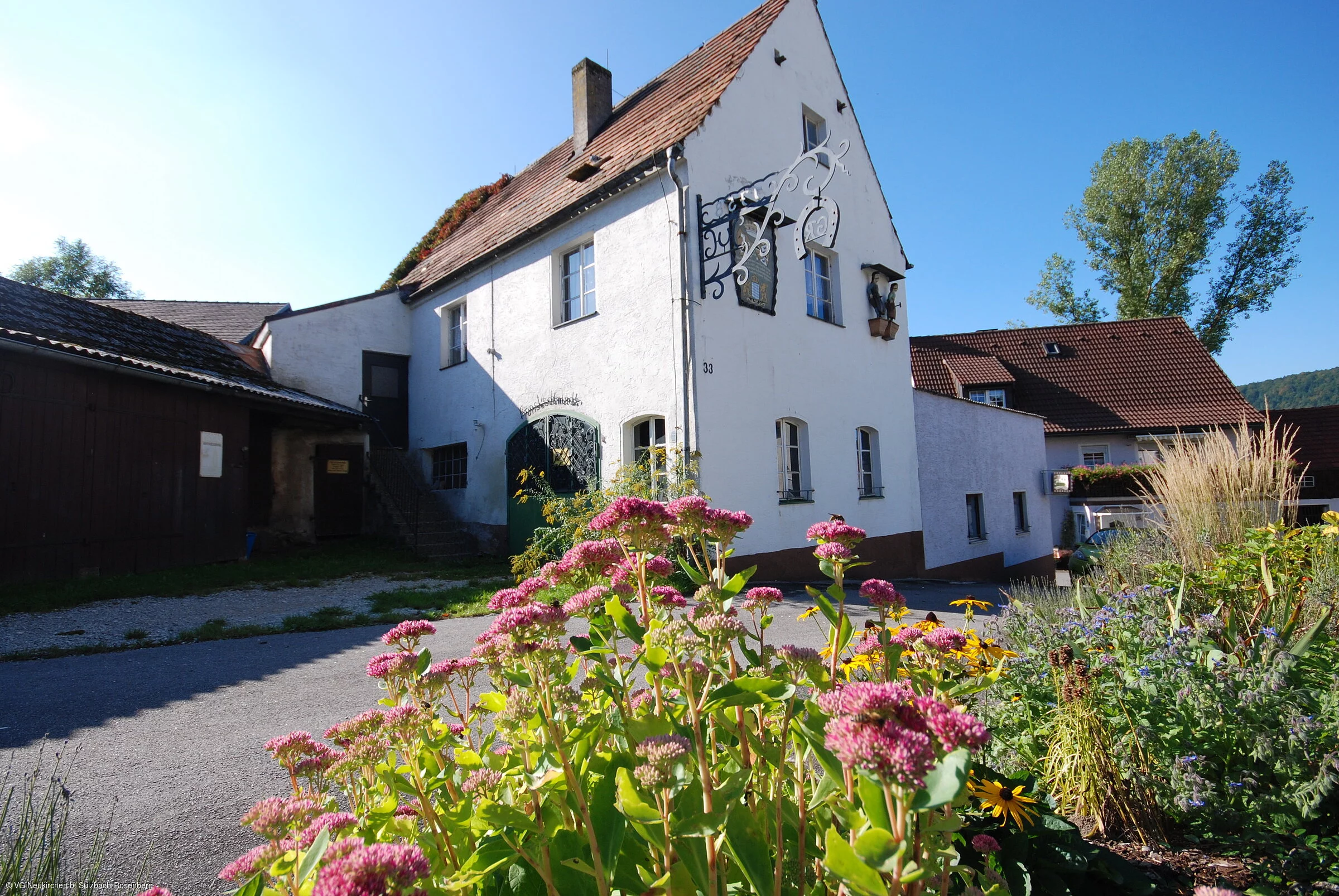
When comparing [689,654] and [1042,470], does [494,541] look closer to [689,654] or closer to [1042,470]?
[689,654]

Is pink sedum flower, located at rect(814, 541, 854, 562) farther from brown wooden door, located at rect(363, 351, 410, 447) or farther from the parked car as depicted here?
brown wooden door, located at rect(363, 351, 410, 447)

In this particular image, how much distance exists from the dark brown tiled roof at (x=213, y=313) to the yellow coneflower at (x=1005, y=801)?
21.4 meters

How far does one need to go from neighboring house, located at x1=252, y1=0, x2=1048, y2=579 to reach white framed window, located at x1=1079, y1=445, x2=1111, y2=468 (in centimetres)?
1196

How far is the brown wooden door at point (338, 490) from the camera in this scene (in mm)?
13867

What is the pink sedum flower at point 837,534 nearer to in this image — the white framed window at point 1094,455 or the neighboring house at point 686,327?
the neighboring house at point 686,327

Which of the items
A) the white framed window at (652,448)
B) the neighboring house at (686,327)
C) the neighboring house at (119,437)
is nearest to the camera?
the neighboring house at (119,437)

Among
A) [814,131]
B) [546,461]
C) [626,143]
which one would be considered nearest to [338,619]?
[546,461]

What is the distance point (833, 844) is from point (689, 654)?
0.43m

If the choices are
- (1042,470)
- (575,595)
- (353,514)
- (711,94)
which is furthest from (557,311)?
(1042,470)

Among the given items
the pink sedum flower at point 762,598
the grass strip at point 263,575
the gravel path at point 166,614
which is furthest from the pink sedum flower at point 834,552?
the grass strip at point 263,575

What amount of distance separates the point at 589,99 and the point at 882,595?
1314 centimetres

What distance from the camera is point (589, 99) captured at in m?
12.5

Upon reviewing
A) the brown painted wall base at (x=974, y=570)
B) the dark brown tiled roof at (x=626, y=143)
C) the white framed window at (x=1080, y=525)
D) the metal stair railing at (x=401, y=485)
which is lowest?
the brown painted wall base at (x=974, y=570)

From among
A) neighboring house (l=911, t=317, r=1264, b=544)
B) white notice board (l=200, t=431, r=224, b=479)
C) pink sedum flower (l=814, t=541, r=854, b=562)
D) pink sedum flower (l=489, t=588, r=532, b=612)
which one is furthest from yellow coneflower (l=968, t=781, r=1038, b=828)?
neighboring house (l=911, t=317, r=1264, b=544)
